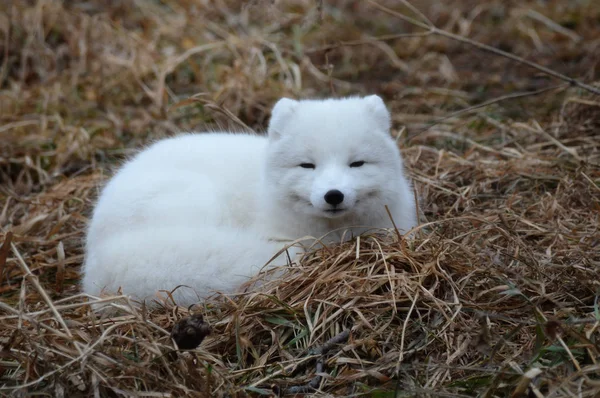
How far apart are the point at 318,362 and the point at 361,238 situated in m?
0.89

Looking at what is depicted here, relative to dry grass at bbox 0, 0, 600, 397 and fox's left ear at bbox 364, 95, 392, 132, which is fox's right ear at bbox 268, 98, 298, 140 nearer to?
fox's left ear at bbox 364, 95, 392, 132

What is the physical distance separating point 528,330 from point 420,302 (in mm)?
452

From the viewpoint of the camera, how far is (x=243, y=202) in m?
3.64

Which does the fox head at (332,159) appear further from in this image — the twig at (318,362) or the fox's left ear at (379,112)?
the twig at (318,362)

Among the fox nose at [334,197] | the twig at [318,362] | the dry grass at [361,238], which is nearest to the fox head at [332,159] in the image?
the fox nose at [334,197]

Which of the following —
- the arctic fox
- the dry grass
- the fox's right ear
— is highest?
the fox's right ear

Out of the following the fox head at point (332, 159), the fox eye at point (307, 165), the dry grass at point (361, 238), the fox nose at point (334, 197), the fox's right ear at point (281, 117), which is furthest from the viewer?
the fox's right ear at point (281, 117)

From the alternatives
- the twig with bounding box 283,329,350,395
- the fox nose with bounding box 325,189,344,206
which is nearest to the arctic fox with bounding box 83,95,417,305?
the fox nose with bounding box 325,189,344,206

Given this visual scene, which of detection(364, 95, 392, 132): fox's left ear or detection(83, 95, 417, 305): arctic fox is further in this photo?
detection(364, 95, 392, 132): fox's left ear

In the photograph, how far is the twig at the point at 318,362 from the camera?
2582 millimetres

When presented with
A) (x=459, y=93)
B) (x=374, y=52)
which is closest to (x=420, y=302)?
(x=459, y=93)

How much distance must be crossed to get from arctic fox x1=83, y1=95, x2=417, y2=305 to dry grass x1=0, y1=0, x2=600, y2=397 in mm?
163

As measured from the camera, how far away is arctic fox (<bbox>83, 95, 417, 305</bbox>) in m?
3.14

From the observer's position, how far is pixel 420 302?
117 inches
